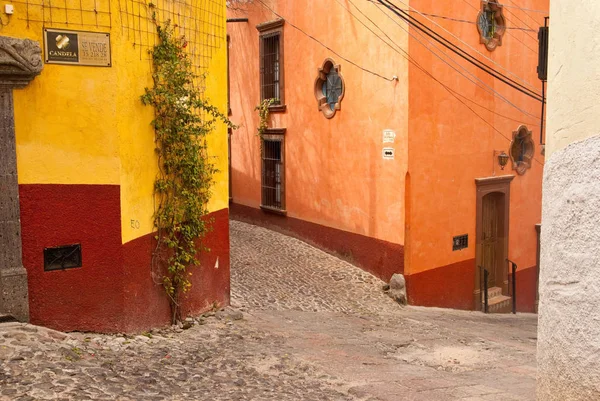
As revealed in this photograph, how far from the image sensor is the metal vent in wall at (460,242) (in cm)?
1258

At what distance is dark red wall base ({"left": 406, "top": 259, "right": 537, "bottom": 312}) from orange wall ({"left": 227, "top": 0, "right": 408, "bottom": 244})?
2.98ft

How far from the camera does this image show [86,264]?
270 inches

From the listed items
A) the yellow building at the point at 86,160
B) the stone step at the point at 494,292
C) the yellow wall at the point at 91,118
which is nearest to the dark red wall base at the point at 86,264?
the yellow building at the point at 86,160

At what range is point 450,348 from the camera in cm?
862

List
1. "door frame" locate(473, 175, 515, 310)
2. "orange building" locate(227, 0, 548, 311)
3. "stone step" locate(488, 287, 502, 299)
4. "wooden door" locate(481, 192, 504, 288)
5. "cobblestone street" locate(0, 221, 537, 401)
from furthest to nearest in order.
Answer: "stone step" locate(488, 287, 502, 299), "wooden door" locate(481, 192, 504, 288), "door frame" locate(473, 175, 515, 310), "orange building" locate(227, 0, 548, 311), "cobblestone street" locate(0, 221, 537, 401)

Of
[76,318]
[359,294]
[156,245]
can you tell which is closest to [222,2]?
[156,245]

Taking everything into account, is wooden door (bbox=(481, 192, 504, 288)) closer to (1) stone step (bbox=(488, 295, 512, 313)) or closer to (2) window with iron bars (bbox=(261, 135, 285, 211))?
(1) stone step (bbox=(488, 295, 512, 313))

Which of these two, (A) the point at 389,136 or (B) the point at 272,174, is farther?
(B) the point at 272,174

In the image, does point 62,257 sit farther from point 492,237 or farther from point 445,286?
point 492,237

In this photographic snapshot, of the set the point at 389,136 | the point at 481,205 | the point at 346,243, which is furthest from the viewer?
the point at 346,243

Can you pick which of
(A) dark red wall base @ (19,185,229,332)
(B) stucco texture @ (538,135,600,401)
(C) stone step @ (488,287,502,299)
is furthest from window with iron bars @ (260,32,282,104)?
(B) stucco texture @ (538,135,600,401)

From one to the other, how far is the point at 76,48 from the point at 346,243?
776 centimetres

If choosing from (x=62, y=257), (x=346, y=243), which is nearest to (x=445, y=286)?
(x=346, y=243)

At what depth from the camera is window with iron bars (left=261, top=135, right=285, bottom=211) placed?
50.4 ft
